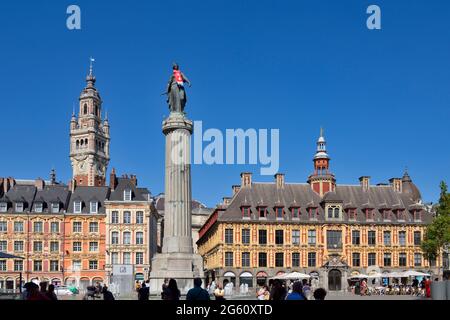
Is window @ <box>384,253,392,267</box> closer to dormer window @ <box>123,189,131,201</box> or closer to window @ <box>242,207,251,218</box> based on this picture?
window @ <box>242,207,251,218</box>

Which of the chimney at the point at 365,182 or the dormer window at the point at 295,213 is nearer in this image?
the dormer window at the point at 295,213

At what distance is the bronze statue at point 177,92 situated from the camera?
113 ft

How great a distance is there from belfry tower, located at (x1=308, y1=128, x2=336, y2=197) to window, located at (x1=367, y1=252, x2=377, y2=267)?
760 centimetres

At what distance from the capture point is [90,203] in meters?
70.8

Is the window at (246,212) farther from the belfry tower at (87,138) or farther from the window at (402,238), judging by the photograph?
the belfry tower at (87,138)

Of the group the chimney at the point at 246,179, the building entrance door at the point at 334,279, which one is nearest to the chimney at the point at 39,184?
the chimney at the point at 246,179

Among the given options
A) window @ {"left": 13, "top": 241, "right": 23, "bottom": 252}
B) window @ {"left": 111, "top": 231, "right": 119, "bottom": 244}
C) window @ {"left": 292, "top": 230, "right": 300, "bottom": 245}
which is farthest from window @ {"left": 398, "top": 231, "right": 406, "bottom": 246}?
window @ {"left": 13, "top": 241, "right": 23, "bottom": 252}

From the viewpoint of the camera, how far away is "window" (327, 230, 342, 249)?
67.3 metres

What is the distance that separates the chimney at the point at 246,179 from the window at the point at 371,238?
13.0 m

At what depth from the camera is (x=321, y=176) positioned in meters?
69.4
